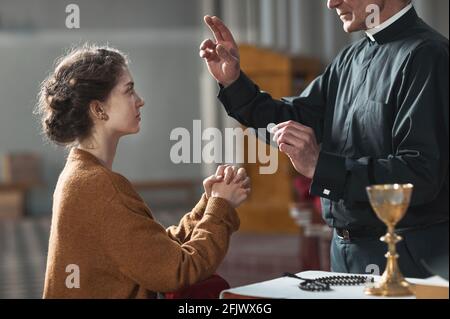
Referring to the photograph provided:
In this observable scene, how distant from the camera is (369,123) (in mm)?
2975

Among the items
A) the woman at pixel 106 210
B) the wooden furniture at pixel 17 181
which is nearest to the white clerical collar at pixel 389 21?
the woman at pixel 106 210

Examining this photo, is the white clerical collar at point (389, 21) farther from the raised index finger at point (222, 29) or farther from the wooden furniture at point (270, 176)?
the wooden furniture at point (270, 176)

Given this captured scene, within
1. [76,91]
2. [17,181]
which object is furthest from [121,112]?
[17,181]

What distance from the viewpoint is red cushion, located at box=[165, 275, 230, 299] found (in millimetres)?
2625

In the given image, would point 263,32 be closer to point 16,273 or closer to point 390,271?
point 16,273

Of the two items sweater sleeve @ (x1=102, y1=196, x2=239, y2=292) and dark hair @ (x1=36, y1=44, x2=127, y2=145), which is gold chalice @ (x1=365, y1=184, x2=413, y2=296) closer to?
sweater sleeve @ (x1=102, y1=196, x2=239, y2=292)

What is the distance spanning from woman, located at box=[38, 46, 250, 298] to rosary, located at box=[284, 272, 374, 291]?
268 mm

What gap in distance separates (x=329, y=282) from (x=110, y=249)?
2.03 ft

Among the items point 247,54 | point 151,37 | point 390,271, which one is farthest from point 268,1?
point 390,271

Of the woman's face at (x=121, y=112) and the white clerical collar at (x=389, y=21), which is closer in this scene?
the woman's face at (x=121, y=112)

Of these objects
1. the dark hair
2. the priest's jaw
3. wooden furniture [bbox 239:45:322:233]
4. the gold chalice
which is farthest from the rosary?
wooden furniture [bbox 239:45:322:233]

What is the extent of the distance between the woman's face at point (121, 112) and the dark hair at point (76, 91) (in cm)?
2

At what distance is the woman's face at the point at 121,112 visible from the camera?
8.97 feet

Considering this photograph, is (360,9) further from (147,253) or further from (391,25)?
(147,253)
